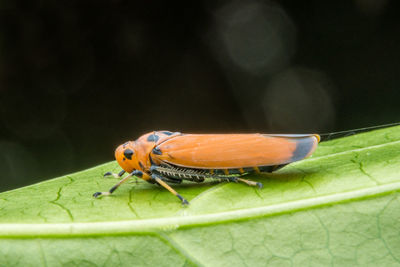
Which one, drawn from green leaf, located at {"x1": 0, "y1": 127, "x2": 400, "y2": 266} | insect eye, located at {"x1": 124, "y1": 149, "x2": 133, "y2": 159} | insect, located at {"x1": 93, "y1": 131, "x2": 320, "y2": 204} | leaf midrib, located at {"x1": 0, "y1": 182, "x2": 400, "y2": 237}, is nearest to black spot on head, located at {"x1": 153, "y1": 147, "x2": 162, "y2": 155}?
insect, located at {"x1": 93, "y1": 131, "x2": 320, "y2": 204}

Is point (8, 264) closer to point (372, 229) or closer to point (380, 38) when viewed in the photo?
point (372, 229)

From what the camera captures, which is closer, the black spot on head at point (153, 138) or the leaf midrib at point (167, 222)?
the leaf midrib at point (167, 222)

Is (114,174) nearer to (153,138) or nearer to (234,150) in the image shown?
(153,138)

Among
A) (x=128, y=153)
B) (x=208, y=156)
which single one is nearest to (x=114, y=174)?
(x=128, y=153)

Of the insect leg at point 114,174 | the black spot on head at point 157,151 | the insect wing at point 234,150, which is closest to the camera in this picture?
the insect wing at point 234,150

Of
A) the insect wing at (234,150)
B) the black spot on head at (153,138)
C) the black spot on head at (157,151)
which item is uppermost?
the black spot on head at (153,138)

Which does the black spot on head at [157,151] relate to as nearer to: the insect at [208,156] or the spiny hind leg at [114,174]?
the insect at [208,156]

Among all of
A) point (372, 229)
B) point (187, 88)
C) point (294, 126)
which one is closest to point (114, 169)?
point (372, 229)

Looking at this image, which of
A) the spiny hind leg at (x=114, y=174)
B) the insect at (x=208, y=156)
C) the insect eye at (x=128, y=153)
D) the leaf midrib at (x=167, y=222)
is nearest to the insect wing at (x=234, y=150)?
the insect at (x=208, y=156)
